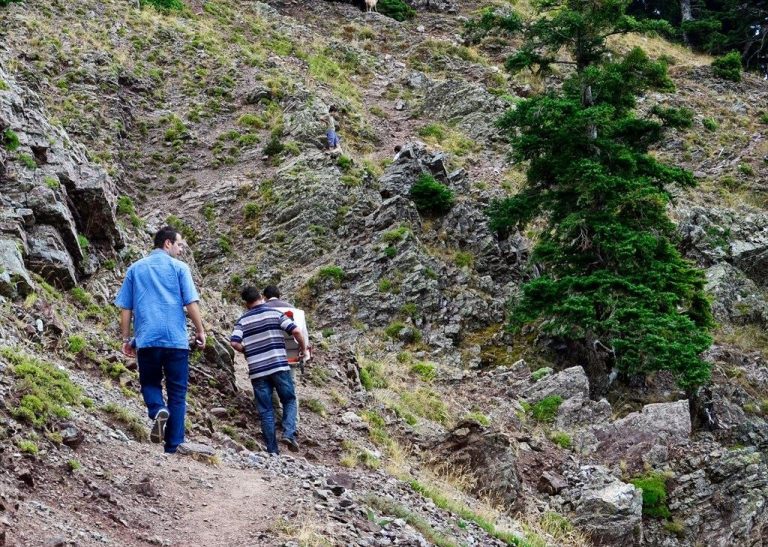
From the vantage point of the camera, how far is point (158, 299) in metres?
7.45

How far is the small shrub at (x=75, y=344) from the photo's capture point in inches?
362

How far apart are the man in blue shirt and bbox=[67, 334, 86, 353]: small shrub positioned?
1938mm

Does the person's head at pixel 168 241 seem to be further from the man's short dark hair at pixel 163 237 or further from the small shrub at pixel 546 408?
the small shrub at pixel 546 408

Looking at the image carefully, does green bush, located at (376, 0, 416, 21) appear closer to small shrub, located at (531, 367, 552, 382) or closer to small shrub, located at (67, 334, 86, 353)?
small shrub, located at (531, 367, 552, 382)

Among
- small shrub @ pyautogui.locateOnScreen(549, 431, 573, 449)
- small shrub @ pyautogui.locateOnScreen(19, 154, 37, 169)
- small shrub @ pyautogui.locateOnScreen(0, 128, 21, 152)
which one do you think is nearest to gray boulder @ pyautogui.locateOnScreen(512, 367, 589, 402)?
small shrub @ pyautogui.locateOnScreen(549, 431, 573, 449)

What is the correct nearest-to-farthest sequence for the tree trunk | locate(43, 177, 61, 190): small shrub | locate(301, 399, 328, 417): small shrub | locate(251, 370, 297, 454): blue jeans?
1. locate(251, 370, 297, 454): blue jeans
2. locate(301, 399, 328, 417): small shrub
3. locate(43, 177, 61, 190): small shrub
4. the tree trunk

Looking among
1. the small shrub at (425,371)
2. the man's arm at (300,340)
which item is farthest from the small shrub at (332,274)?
the man's arm at (300,340)

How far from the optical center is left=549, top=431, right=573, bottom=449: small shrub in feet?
43.6

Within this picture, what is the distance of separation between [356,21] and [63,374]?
34.7 m

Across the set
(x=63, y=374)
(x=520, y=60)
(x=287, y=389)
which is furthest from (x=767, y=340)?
(x=63, y=374)

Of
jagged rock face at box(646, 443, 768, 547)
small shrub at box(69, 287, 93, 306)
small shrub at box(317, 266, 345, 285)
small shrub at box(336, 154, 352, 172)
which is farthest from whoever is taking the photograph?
small shrub at box(336, 154, 352, 172)

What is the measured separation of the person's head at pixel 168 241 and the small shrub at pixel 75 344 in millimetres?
2191

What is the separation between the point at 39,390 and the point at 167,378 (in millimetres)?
1061

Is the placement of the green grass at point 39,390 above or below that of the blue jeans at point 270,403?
above
